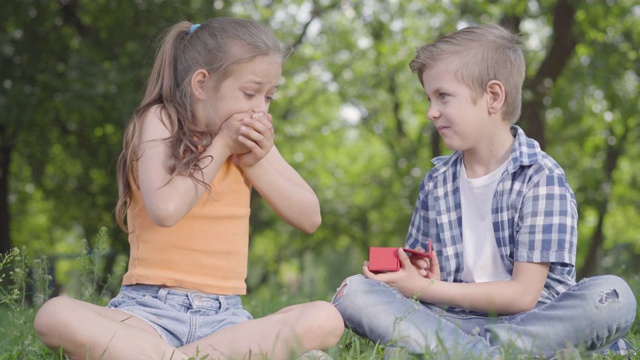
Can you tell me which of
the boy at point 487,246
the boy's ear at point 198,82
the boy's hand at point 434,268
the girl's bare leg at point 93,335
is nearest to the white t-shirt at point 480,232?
the boy at point 487,246

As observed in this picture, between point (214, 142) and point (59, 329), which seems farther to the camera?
point (214, 142)

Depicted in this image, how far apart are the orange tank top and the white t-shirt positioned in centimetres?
85

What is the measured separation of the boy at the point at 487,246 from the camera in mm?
2756

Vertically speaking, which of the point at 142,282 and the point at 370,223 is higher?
the point at 142,282

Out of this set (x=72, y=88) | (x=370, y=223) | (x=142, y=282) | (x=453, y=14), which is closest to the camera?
(x=142, y=282)

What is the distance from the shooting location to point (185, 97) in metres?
2.92

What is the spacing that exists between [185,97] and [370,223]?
11.3m

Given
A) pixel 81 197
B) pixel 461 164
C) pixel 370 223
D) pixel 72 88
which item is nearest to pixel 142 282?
pixel 461 164

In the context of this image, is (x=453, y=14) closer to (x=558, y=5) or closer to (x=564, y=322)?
(x=558, y=5)

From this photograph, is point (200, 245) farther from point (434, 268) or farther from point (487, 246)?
point (487, 246)

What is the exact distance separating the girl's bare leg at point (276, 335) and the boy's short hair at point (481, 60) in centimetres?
113

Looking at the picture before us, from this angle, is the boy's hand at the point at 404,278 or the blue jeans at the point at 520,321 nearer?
the blue jeans at the point at 520,321

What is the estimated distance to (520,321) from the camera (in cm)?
287

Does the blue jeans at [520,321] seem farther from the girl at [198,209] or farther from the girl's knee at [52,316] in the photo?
the girl's knee at [52,316]
